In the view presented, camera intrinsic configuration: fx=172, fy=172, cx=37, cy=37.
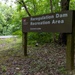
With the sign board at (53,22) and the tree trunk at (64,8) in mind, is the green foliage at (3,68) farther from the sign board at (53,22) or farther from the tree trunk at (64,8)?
the tree trunk at (64,8)

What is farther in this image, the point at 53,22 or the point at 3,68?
the point at 3,68

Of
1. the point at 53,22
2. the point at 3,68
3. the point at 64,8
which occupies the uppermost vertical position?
the point at 64,8

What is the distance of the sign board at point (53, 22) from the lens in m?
4.52

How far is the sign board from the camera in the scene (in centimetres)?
452

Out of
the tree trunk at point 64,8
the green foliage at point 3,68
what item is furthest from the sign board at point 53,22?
the tree trunk at point 64,8

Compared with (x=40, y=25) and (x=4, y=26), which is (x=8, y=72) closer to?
(x=40, y=25)

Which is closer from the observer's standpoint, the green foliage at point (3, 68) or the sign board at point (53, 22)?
the sign board at point (53, 22)

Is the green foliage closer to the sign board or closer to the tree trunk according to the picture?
the sign board

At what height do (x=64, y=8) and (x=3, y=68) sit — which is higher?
(x=64, y=8)

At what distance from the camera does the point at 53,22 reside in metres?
5.03

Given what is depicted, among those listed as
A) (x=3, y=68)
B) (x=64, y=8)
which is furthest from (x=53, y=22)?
(x=64, y=8)

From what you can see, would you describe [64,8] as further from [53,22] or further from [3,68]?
[3,68]

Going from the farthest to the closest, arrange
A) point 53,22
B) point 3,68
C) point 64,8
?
point 64,8 < point 3,68 < point 53,22

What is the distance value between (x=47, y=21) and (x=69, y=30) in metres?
0.98
